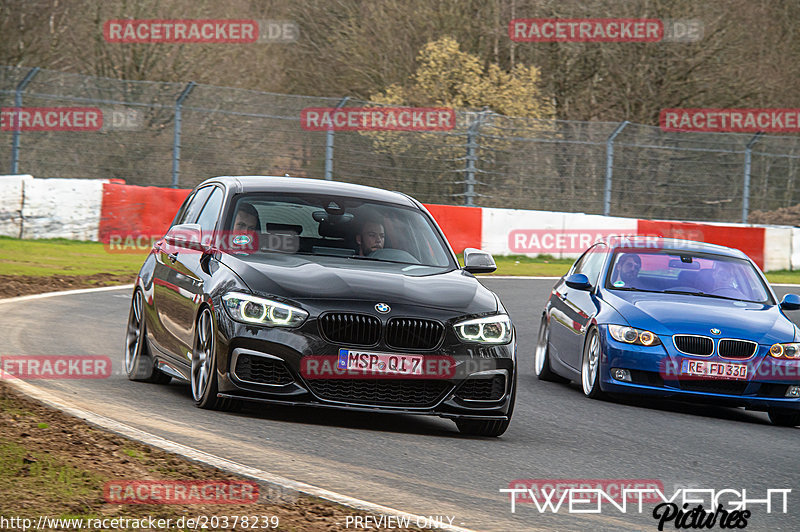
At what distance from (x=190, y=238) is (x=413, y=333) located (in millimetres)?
1930

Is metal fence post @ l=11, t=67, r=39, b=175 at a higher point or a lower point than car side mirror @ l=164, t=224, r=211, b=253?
higher

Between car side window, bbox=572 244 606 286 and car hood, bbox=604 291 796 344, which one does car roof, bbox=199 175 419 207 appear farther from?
car side window, bbox=572 244 606 286

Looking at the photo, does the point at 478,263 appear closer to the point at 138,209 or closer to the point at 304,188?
the point at 304,188

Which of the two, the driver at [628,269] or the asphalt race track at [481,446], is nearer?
the asphalt race track at [481,446]

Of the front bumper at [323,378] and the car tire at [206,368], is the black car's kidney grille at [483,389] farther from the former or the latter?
the car tire at [206,368]

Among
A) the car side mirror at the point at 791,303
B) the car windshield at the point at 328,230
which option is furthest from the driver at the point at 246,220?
the car side mirror at the point at 791,303

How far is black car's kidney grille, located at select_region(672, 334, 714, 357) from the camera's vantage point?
405 inches

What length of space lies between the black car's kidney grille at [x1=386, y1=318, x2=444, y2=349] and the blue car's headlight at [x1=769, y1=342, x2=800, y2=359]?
3792mm

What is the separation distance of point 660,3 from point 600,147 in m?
9.72

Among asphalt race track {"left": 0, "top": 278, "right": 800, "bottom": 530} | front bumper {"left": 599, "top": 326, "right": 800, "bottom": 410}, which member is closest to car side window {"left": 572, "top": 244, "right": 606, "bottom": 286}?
asphalt race track {"left": 0, "top": 278, "right": 800, "bottom": 530}

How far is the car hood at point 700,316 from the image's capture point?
34.0 feet

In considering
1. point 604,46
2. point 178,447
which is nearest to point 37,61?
point 604,46

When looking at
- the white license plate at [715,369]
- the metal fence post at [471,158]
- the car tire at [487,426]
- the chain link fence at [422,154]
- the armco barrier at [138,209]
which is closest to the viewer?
the car tire at [487,426]

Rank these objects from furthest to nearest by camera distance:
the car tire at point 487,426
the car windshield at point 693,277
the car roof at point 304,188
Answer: the car windshield at point 693,277
the car roof at point 304,188
the car tire at point 487,426
